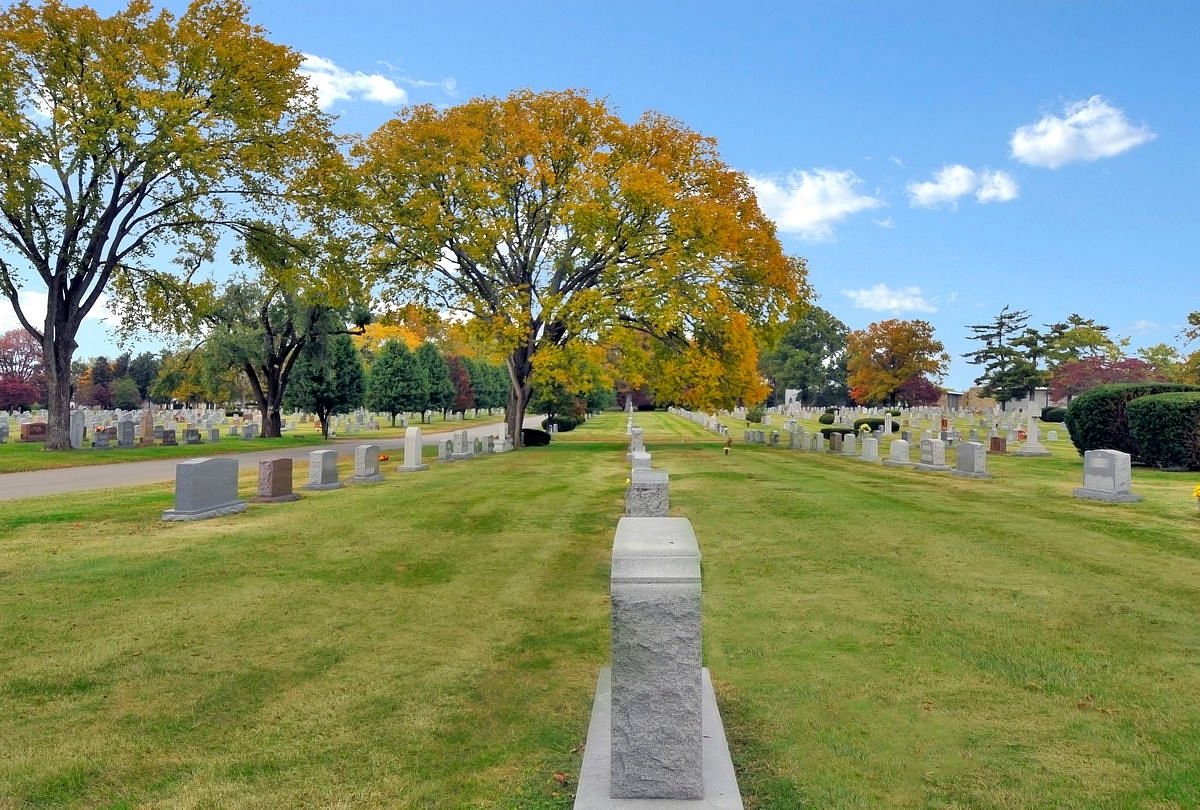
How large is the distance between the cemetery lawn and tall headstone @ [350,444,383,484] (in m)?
5.82

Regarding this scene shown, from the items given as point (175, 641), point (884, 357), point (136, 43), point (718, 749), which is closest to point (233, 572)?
point (175, 641)

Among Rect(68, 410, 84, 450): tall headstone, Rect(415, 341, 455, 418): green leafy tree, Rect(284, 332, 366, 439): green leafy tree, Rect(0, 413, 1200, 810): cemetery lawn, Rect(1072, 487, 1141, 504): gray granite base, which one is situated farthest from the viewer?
Rect(415, 341, 455, 418): green leafy tree

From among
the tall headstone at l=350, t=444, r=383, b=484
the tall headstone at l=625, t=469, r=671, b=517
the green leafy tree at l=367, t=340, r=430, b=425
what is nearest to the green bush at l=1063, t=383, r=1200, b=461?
the tall headstone at l=625, t=469, r=671, b=517

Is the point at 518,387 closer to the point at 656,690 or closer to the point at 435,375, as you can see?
the point at 656,690

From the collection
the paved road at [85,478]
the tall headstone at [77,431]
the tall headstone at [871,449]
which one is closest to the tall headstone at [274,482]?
the paved road at [85,478]

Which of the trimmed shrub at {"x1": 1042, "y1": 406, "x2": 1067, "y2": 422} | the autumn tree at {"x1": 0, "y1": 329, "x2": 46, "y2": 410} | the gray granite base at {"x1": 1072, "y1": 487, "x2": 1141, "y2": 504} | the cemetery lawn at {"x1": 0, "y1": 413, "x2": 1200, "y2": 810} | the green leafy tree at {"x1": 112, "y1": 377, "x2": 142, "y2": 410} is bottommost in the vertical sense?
the cemetery lawn at {"x1": 0, "y1": 413, "x2": 1200, "y2": 810}

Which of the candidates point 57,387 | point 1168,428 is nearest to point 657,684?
point 1168,428

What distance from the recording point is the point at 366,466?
1864 cm

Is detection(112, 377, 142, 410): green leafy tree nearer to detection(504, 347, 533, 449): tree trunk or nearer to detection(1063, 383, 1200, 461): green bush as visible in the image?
detection(504, 347, 533, 449): tree trunk

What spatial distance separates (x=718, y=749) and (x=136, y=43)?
33032mm

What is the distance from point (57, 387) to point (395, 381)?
35.1 metres

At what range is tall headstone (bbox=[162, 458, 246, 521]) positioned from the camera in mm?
12602

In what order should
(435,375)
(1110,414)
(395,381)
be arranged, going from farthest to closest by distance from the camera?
(435,375)
(395,381)
(1110,414)

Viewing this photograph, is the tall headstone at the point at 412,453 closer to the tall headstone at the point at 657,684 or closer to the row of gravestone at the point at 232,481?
the row of gravestone at the point at 232,481
